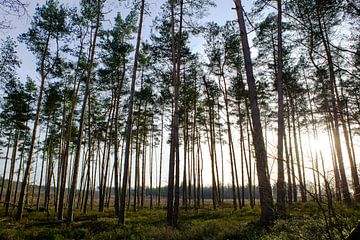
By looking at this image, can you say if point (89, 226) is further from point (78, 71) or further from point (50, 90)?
point (50, 90)

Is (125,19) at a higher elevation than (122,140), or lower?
higher

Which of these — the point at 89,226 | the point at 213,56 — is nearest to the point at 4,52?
the point at 89,226

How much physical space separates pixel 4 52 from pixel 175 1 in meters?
10.6

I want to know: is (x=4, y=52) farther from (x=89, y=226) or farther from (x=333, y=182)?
(x=333, y=182)

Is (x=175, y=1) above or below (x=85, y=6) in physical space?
below

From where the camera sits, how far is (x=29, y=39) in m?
13.6

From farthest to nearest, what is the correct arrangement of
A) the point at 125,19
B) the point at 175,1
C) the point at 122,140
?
the point at 122,140, the point at 125,19, the point at 175,1

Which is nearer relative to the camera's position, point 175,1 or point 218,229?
point 218,229

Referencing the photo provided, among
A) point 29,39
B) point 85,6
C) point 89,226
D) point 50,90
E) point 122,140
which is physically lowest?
point 89,226

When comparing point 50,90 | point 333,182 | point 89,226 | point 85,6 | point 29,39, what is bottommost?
point 89,226

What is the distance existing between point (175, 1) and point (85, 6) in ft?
20.5

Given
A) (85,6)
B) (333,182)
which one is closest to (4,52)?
(85,6)

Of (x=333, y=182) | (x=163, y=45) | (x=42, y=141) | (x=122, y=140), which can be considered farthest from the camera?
(x=42, y=141)

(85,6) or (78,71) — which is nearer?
(85,6)
